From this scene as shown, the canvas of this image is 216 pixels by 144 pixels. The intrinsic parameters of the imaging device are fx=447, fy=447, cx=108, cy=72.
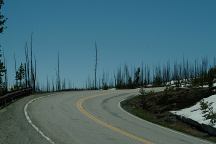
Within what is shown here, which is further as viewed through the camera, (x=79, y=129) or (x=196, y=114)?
(x=196, y=114)

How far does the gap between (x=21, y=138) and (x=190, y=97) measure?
1566 cm

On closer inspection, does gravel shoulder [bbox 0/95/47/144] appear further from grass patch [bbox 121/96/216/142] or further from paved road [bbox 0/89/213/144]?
grass patch [bbox 121/96/216/142]

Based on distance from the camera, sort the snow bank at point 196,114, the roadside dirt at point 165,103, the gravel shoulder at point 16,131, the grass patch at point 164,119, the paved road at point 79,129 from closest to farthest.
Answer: the gravel shoulder at point 16,131 → the paved road at point 79,129 → the grass patch at point 164,119 → the snow bank at point 196,114 → the roadside dirt at point 165,103

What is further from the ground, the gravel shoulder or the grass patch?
the gravel shoulder

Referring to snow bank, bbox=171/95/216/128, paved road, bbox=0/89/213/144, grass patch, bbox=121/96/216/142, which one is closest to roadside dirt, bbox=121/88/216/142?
grass patch, bbox=121/96/216/142

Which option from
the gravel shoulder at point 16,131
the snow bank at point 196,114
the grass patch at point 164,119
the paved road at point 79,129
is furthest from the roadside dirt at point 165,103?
the gravel shoulder at point 16,131

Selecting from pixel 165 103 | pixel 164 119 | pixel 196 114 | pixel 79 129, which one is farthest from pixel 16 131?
pixel 165 103

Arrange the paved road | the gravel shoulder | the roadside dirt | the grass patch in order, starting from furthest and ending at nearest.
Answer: the roadside dirt, the grass patch, the paved road, the gravel shoulder

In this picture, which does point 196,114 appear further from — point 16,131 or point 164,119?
point 16,131

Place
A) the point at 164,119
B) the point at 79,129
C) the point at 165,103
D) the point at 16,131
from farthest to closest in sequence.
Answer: the point at 165,103 < the point at 164,119 < the point at 79,129 < the point at 16,131

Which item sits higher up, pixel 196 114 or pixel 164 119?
pixel 196 114

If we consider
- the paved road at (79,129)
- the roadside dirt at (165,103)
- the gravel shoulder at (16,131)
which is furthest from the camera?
the roadside dirt at (165,103)

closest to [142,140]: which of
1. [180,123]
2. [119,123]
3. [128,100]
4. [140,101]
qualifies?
[119,123]

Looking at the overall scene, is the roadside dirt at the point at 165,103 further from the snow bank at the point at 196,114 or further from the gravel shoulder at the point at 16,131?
the gravel shoulder at the point at 16,131
